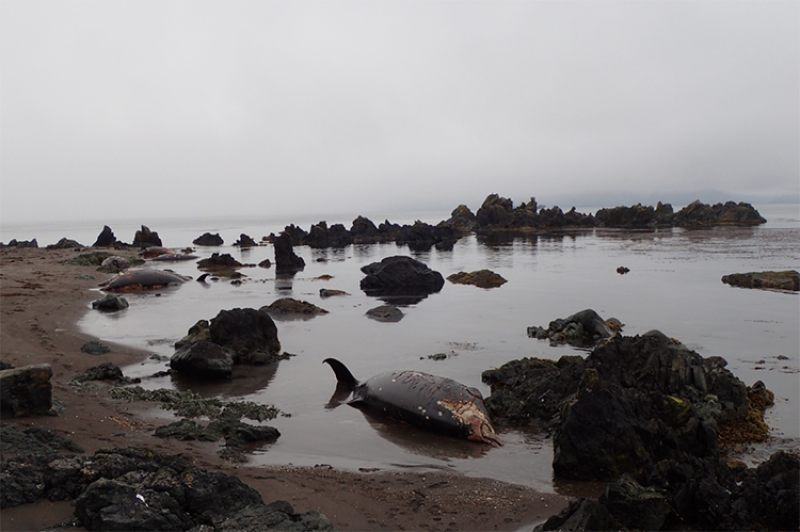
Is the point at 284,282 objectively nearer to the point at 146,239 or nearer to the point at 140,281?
the point at 140,281

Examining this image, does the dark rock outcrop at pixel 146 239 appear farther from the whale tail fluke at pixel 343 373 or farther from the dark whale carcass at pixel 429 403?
the dark whale carcass at pixel 429 403

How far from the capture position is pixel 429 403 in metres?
7.59

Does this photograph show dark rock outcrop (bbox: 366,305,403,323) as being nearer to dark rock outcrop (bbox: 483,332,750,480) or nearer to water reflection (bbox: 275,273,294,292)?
dark rock outcrop (bbox: 483,332,750,480)

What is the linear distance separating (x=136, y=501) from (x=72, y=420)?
9.81 ft

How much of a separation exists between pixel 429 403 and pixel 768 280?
1719cm

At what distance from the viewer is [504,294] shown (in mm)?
19406

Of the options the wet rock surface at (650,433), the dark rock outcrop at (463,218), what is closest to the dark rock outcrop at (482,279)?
the wet rock surface at (650,433)

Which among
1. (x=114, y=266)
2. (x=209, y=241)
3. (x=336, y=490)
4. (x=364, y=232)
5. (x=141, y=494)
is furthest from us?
(x=364, y=232)

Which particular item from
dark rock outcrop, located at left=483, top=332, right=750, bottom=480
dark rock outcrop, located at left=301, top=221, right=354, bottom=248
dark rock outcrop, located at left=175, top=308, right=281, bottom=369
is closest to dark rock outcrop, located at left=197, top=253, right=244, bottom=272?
dark rock outcrop, located at left=175, top=308, right=281, bottom=369

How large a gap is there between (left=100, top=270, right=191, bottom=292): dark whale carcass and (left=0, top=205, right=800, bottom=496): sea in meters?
0.85

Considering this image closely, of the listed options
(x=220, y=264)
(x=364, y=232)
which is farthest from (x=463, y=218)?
(x=220, y=264)

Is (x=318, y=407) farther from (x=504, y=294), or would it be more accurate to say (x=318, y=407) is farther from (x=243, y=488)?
(x=504, y=294)

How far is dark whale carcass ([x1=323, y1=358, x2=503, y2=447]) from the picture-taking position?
716cm

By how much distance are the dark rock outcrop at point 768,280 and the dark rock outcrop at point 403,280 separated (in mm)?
10195
